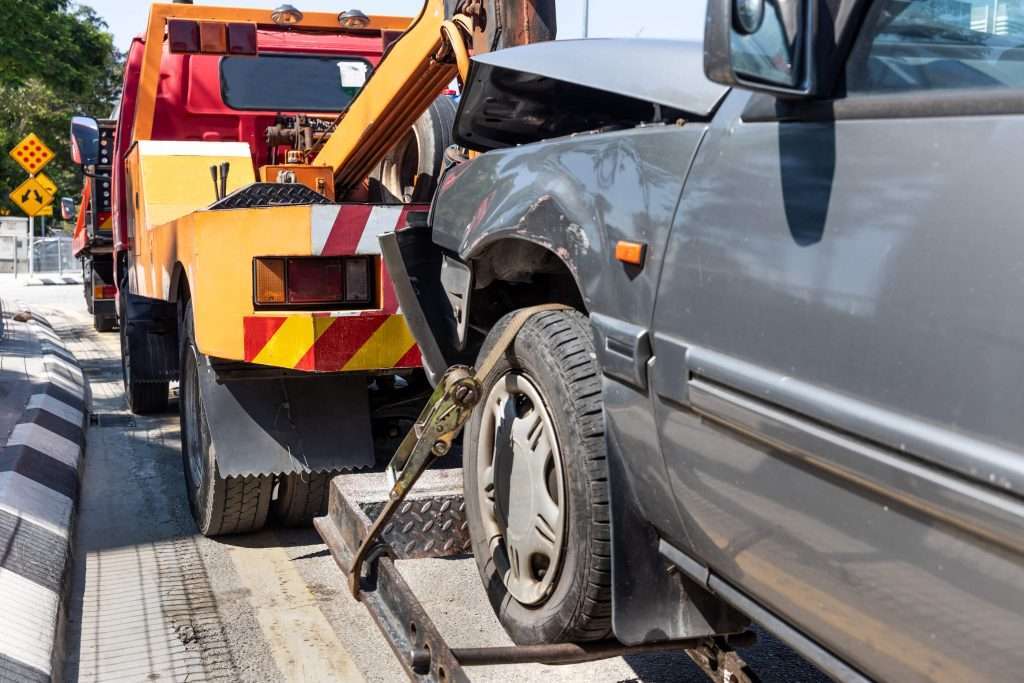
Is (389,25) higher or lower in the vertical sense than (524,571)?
higher

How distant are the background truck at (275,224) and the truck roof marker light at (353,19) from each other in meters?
0.01

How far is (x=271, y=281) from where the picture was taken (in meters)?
4.05

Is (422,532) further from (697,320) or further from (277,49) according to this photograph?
(277,49)

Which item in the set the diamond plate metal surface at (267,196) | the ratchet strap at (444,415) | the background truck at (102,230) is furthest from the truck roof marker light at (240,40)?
the ratchet strap at (444,415)

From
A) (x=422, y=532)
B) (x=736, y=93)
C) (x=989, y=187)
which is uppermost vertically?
(x=736, y=93)

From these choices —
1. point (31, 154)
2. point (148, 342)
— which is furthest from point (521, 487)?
point (31, 154)

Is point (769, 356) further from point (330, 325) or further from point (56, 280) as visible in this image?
point (56, 280)

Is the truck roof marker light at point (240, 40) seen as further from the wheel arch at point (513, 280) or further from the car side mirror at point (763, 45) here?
the car side mirror at point (763, 45)

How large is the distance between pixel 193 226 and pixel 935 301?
3.61 metres

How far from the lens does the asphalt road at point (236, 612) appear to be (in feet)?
11.9

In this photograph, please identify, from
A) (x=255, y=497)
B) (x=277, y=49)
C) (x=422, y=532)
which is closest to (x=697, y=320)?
(x=422, y=532)

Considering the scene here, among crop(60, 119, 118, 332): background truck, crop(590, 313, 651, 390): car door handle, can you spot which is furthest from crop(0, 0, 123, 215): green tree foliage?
crop(590, 313, 651, 390): car door handle

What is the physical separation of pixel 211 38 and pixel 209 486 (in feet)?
8.76

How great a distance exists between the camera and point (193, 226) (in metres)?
4.42
